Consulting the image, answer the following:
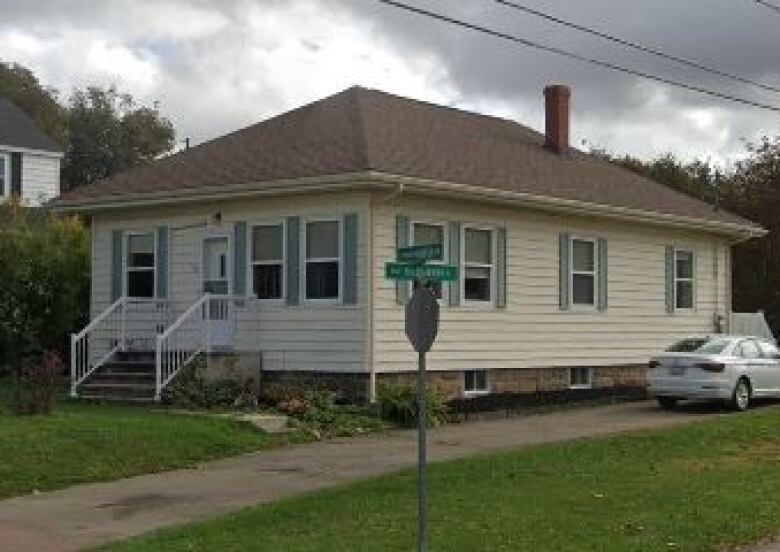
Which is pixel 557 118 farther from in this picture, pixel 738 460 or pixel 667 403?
pixel 738 460

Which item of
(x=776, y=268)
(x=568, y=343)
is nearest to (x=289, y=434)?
(x=568, y=343)

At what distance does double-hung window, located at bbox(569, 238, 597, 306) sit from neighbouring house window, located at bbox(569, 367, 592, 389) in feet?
4.43

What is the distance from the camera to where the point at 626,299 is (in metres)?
26.7

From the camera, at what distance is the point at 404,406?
20.3m

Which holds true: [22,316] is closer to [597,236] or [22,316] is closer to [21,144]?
[597,236]

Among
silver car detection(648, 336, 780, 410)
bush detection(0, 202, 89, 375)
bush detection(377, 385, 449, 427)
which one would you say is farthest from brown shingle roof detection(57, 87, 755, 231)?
silver car detection(648, 336, 780, 410)

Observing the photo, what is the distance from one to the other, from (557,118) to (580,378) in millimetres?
6414

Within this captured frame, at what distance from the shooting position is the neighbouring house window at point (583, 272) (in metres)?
25.3

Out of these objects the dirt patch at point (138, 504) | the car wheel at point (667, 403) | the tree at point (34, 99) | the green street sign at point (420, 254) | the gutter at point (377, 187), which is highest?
the tree at point (34, 99)

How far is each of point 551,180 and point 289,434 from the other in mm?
9164

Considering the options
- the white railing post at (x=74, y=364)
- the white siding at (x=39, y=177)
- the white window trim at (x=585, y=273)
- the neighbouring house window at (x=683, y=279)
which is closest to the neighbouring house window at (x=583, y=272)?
the white window trim at (x=585, y=273)

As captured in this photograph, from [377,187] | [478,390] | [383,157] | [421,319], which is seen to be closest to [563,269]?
[478,390]

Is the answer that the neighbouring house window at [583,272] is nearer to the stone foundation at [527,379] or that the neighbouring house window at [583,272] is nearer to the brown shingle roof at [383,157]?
the brown shingle roof at [383,157]

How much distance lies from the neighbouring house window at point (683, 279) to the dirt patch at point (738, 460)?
37.3 ft
